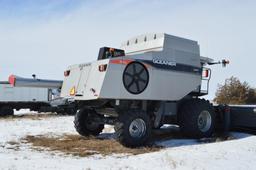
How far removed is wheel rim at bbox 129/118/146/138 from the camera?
388 inches

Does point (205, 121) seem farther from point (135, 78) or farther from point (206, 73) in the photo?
point (135, 78)

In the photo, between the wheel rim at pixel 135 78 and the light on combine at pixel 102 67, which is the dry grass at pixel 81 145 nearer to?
the wheel rim at pixel 135 78

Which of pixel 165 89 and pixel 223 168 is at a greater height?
pixel 165 89

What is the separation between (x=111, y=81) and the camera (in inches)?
384

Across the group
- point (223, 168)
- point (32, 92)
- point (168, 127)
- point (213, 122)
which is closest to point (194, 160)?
point (223, 168)

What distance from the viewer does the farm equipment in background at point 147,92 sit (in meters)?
9.84

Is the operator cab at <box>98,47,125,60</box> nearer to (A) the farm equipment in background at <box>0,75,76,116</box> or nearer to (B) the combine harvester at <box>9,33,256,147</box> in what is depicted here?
(B) the combine harvester at <box>9,33,256,147</box>

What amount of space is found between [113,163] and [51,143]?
3720 mm

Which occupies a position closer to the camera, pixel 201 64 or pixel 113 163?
pixel 113 163

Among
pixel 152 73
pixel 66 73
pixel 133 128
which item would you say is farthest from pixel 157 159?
pixel 66 73

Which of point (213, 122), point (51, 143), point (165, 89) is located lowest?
point (51, 143)

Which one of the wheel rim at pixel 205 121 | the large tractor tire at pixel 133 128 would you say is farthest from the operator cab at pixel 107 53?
the wheel rim at pixel 205 121

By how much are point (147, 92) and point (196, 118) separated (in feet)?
6.51

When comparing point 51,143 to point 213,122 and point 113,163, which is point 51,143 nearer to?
point 113,163
